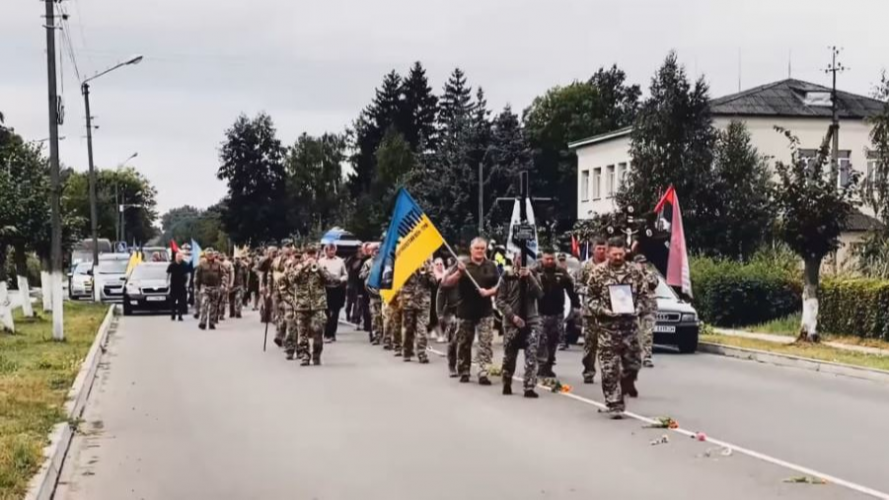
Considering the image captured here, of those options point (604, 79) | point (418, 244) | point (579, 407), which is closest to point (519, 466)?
point (579, 407)

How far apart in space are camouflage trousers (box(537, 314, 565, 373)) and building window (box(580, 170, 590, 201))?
51.3 metres

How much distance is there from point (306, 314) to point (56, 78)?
8845mm

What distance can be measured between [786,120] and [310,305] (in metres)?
43.8

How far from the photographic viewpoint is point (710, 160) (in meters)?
41.9

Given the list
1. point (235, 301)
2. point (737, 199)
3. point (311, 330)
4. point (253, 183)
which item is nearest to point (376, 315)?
point (311, 330)

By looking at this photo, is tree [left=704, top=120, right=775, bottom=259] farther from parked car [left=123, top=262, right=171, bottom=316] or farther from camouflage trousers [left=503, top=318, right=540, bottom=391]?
camouflage trousers [left=503, top=318, right=540, bottom=391]

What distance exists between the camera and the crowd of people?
1310 centimetres

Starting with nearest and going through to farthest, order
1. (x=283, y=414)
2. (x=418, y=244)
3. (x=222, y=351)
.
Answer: (x=283, y=414), (x=418, y=244), (x=222, y=351)

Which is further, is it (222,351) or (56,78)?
(56,78)

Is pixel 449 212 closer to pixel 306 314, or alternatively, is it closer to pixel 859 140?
pixel 859 140

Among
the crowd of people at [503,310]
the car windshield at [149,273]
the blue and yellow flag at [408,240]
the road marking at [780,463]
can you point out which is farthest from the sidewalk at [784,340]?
the car windshield at [149,273]

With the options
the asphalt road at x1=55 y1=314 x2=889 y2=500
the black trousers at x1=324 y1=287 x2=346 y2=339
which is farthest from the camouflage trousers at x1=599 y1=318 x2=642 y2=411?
the black trousers at x1=324 y1=287 x2=346 y2=339

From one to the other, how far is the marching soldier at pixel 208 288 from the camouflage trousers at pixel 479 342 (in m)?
13.6

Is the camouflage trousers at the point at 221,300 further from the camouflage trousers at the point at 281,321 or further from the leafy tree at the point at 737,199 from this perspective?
the leafy tree at the point at 737,199
